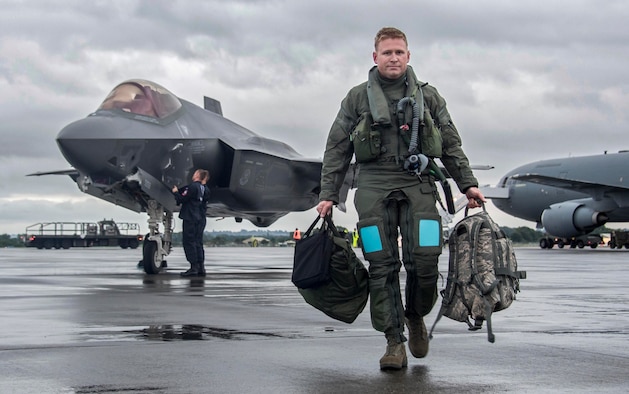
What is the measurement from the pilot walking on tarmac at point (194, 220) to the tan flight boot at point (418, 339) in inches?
431

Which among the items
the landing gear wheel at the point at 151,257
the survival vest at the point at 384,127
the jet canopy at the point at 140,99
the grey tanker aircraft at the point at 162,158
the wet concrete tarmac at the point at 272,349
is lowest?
the wet concrete tarmac at the point at 272,349

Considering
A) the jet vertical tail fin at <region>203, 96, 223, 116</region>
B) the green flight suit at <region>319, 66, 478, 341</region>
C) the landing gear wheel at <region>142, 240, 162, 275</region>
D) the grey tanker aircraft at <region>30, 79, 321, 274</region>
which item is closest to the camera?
the green flight suit at <region>319, 66, 478, 341</region>

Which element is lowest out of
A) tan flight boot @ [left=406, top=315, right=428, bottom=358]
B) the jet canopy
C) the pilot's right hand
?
tan flight boot @ [left=406, top=315, right=428, bottom=358]

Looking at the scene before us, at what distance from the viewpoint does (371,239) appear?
5.76m

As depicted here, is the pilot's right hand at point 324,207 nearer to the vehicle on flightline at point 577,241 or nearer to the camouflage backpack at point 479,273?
the camouflage backpack at point 479,273

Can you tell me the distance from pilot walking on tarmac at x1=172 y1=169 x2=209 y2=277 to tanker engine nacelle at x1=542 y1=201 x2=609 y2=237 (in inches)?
1200

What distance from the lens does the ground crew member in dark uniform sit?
5.75 metres

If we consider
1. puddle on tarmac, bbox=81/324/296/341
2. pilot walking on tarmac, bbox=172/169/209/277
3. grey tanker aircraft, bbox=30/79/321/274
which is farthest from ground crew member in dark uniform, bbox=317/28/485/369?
grey tanker aircraft, bbox=30/79/321/274

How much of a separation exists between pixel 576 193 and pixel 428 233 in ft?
140

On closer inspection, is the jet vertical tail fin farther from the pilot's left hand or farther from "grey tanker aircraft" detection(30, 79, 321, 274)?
the pilot's left hand

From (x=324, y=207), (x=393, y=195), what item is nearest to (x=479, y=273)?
(x=393, y=195)

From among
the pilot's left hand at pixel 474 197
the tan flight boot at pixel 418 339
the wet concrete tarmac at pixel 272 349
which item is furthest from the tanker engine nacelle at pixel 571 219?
the tan flight boot at pixel 418 339

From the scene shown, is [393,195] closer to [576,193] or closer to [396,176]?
[396,176]

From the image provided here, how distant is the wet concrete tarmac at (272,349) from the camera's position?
4.73 meters
